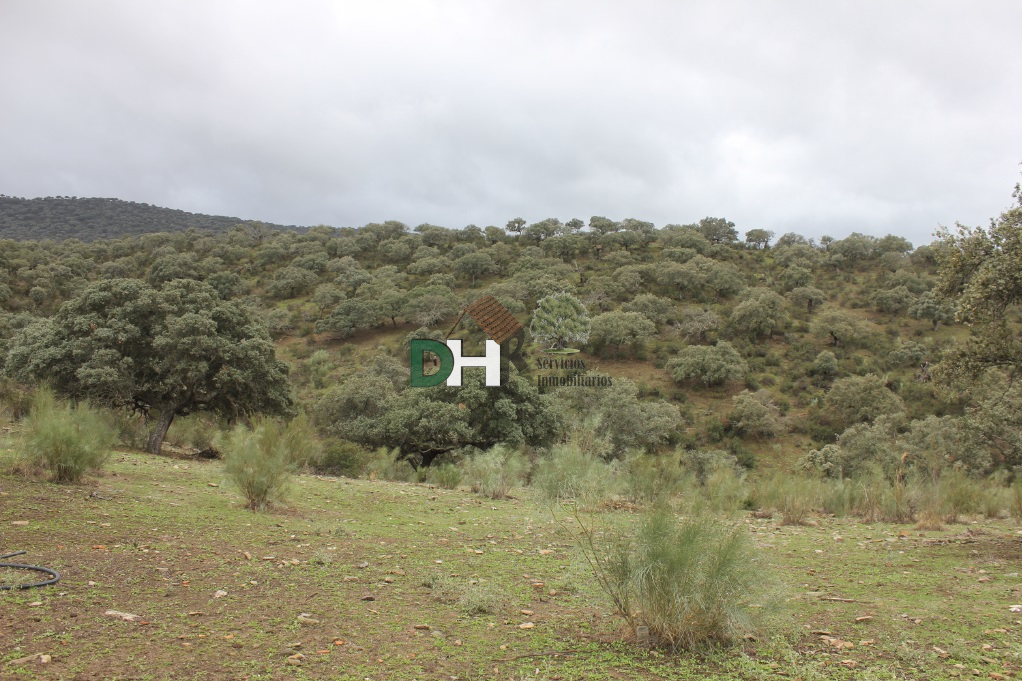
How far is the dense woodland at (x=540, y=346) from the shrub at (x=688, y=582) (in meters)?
1.74

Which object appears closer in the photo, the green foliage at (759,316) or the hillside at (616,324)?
the hillside at (616,324)

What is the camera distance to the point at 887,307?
4606cm

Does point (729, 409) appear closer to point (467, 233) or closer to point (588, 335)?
point (588, 335)

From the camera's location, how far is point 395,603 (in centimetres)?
513

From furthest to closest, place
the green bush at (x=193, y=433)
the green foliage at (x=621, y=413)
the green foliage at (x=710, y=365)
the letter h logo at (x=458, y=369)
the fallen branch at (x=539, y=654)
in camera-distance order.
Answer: the green foliage at (x=710, y=365), the green foliage at (x=621, y=413), the letter h logo at (x=458, y=369), the green bush at (x=193, y=433), the fallen branch at (x=539, y=654)

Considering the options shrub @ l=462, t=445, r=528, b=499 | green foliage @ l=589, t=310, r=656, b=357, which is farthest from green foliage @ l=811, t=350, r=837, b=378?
shrub @ l=462, t=445, r=528, b=499

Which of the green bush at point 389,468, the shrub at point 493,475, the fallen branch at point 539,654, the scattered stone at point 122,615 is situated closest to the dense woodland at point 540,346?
the green bush at point 389,468

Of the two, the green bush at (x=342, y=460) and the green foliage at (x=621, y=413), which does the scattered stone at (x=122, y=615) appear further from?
the green foliage at (x=621, y=413)

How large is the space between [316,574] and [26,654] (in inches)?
94.5

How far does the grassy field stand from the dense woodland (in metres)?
1.95

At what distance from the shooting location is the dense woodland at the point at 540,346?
1689cm

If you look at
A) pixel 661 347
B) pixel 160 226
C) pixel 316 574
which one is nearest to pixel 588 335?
pixel 661 347

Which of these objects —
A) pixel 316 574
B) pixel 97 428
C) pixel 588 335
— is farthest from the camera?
pixel 588 335

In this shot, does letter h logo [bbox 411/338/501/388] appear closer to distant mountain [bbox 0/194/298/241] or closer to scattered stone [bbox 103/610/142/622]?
scattered stone [bbox 103/610/142/622]
